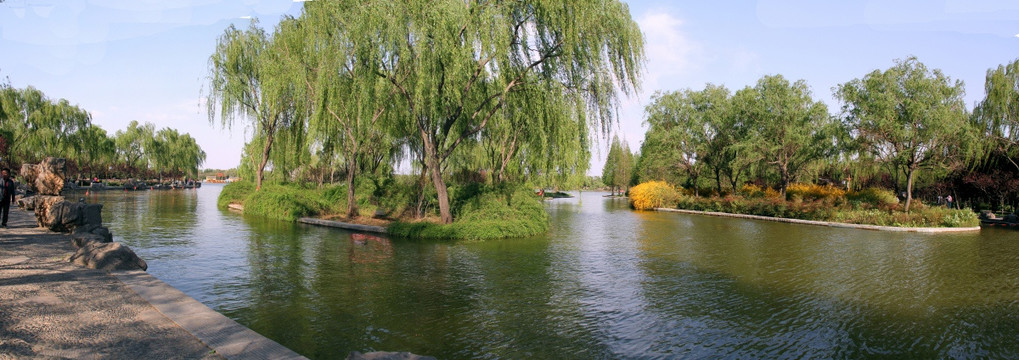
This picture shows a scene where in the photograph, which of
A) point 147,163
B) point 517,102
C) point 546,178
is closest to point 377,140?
point 546,178

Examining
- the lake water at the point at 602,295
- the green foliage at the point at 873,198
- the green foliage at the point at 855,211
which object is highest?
the green foliage at the point at 873,198

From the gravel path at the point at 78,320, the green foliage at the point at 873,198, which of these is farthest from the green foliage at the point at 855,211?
the gravel path at the point at 78,320

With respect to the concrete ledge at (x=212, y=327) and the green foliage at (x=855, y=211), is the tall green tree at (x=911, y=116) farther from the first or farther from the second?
the concrete ledge at (x=212, y=327)

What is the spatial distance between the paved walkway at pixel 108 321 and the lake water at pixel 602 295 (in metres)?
0.85

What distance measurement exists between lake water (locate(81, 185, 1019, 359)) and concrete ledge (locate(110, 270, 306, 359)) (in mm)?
680

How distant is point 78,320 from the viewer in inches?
211

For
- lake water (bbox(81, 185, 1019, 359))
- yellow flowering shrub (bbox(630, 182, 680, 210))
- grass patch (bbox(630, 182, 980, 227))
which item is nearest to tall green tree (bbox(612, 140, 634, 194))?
yellow flowering shrub (bbox(630, 182, 680, 210))

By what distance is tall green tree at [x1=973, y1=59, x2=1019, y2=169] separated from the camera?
26141 mm

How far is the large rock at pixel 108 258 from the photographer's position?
829cm

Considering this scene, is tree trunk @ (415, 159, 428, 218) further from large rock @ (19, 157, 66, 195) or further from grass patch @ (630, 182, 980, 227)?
grass patch @ (630, 182, 980, 227)

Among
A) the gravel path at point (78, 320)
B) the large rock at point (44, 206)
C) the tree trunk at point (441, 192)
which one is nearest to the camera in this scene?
the gravel path at point (78, 320)

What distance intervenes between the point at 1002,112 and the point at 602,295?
29882mm

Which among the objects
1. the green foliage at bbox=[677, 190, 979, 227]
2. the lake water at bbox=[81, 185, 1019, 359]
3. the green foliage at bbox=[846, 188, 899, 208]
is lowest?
the lake water at bbox=[81, 185, 1019, 359]

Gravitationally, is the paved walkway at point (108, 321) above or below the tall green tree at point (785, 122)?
below
